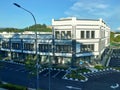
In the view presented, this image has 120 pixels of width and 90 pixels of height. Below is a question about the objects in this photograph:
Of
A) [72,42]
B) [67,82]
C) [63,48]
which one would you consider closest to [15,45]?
[63,48]

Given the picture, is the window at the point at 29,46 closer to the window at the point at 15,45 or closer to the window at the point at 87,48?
the window at the point at 15,45

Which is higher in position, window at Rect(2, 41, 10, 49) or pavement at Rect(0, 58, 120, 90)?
window at Rect(2, 41, 10, 49)

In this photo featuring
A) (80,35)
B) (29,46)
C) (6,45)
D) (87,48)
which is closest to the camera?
(80,35)

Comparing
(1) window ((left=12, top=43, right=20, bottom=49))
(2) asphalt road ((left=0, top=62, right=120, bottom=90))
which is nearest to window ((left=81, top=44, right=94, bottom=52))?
(2) asphalt road ((left=0, top=62, right=120, bottom=90))

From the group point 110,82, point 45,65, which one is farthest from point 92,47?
point 110,82

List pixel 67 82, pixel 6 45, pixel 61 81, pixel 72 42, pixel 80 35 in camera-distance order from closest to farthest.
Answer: pixel 67 82
pixel 61 81
pixel 72 42
pixel 80 35
pixel 6 45

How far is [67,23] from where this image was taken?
53.4 metres

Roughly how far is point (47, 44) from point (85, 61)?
10911 mm

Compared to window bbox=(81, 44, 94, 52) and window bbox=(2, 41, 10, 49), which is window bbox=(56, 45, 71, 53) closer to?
window bbox=(81, 44, 94, 52)

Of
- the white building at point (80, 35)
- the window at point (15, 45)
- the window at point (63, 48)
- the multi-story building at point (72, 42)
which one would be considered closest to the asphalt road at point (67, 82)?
the white building at point (80, 35)

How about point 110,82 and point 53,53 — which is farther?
point 53,53

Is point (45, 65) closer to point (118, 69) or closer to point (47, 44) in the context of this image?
point (47, 44)

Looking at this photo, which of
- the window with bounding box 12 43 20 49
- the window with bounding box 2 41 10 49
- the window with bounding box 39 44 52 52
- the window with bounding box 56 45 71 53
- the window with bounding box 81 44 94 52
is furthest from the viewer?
the window with bounding box 2 41 10 49

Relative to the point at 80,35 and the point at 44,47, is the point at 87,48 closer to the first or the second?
the point at 80,35
